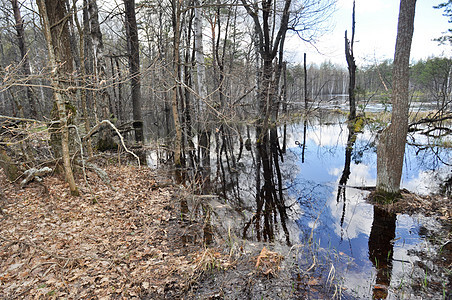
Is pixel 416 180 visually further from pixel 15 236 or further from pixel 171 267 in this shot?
pixel 15 236

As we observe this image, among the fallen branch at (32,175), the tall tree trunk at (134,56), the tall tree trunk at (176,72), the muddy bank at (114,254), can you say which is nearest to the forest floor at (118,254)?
the muddy bank at (114,254)

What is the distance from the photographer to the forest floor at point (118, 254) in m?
3.72

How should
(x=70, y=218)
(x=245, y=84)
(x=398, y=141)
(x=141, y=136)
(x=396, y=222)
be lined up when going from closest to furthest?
(x=70, y=218), (x=396, y=222), (x=398, y=141), (x=245, y=84), (x=141, y=136)

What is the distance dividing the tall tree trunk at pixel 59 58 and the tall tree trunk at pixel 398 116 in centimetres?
747

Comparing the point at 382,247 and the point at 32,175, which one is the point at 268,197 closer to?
the point at 382,247

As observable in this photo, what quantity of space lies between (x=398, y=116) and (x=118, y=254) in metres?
7.24

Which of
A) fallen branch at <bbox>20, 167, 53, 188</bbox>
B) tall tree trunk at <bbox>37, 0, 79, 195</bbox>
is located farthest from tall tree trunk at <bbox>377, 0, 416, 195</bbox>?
fallen branch at <bbox>20, 167, 53, 188</bbox>

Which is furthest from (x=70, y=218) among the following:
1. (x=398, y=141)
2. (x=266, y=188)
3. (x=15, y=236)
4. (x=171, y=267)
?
(x=398, y=141)

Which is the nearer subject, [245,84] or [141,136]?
[245,84]

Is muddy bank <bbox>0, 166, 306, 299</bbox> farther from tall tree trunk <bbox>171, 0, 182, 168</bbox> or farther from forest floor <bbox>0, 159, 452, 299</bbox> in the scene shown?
tall tree trunk <bbox>171, 0, 182, 168</bbox>

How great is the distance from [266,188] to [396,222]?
3866mm

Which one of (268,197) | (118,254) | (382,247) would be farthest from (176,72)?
(382,247)

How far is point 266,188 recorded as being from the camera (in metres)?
8.68

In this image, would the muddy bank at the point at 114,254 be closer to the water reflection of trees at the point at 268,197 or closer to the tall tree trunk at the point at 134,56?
the water reflection of trees at the point at 268,197
